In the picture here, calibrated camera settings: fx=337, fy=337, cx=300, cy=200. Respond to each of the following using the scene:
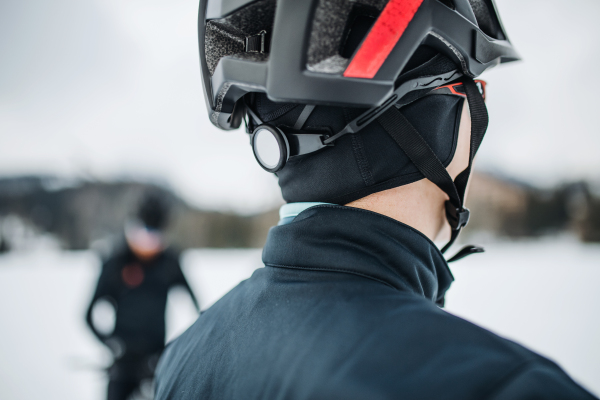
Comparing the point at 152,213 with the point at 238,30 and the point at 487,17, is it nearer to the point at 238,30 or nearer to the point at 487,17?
the point at 238,30

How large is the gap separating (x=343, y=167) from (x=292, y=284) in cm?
27

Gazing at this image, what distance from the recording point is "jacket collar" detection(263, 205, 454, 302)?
0.65 metres

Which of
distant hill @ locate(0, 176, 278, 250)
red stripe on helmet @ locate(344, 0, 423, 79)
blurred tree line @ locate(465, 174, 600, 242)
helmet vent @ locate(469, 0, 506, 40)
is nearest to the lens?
red stripe on helmet @ locate(344, 0, 423, 79)

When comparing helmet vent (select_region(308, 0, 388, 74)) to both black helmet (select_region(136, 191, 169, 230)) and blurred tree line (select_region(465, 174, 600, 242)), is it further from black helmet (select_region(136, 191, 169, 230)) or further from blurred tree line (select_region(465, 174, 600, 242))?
blurred tree line (select_region(465, 174, 600, 242))

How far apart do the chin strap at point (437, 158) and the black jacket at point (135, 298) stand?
2.85 meters

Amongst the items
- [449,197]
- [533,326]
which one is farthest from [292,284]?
[533,326]

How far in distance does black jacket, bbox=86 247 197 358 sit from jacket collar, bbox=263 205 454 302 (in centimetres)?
279

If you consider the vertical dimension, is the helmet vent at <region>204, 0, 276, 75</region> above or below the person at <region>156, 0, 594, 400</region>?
above

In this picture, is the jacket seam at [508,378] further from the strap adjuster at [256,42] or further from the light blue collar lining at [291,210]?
the strap adjuster at [256,42]

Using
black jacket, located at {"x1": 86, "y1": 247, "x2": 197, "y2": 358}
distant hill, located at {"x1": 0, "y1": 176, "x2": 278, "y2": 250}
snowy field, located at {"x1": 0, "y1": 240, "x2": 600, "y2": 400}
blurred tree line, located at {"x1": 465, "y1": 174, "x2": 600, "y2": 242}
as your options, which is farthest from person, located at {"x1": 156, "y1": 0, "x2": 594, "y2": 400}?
blurred tree line, located at {"x1": 465, "y1": 174, "x2": 600, "y2": 242}

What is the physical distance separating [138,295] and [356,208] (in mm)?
2985

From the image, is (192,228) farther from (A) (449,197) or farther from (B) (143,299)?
(A) (449,197)

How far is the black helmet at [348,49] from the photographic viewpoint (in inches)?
25.7

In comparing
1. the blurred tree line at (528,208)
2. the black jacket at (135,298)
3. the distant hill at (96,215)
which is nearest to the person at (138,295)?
the black jacket at (135,298)
